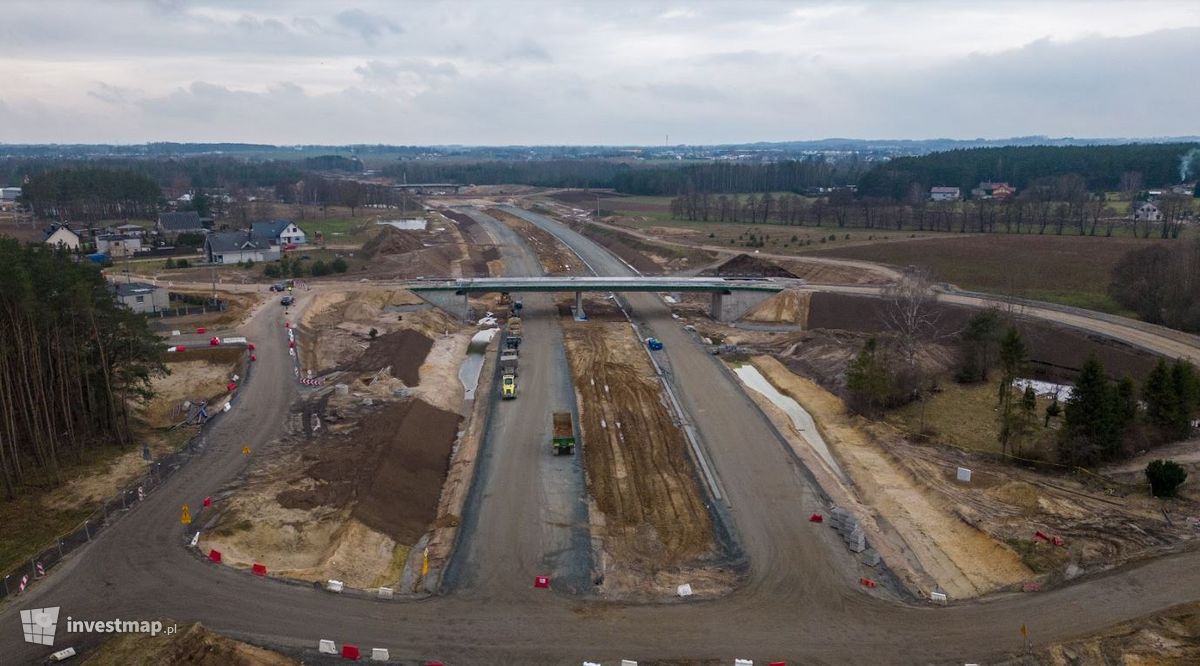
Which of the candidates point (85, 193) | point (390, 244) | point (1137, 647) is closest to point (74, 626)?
point (1137, 647)

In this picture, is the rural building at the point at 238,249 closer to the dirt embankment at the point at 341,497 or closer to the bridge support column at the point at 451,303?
the bridge support column at the point at 451,303

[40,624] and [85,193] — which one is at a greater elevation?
[85,193]

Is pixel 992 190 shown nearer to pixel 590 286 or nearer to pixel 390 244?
pixel 590 286

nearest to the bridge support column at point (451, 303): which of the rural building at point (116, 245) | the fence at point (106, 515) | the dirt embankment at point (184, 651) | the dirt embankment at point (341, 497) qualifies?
the dirt embankment at point (341, 497)

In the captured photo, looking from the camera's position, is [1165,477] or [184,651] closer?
[184,651]

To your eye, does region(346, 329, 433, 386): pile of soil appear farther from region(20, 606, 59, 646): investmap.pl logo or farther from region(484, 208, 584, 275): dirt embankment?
region(484, 208, 584, 275): dirt embankment

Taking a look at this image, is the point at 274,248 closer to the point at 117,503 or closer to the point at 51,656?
the point at 117,503

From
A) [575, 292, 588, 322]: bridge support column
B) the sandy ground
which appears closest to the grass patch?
the sandy ground
